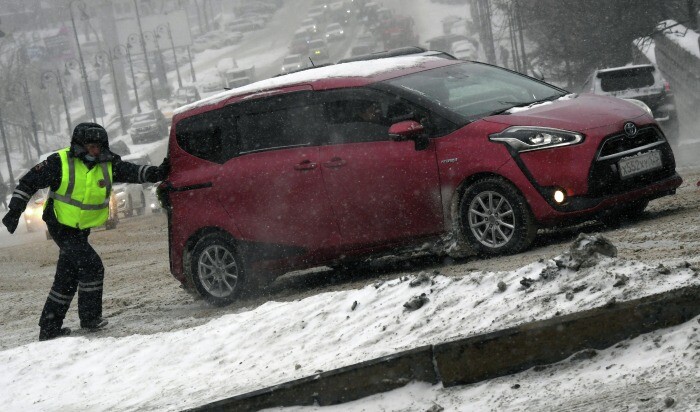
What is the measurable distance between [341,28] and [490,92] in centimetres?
9557

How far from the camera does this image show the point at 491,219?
9086 mm

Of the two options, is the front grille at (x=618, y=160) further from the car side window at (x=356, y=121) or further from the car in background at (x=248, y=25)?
the car in background at (x=248, y=25)

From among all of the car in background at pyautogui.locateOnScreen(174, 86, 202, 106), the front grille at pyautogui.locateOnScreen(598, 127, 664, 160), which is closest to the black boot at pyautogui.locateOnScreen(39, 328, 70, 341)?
the front grille at pyautogui.locateOnScreen(598, 127, 664, 160)

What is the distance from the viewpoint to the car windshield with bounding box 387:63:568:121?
9398mm

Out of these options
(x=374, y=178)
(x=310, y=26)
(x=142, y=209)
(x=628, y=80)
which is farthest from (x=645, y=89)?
(x=310, y=26)

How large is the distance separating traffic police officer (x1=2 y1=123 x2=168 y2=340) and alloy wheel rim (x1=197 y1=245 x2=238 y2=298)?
918 millimetres

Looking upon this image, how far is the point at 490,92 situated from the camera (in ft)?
32.2

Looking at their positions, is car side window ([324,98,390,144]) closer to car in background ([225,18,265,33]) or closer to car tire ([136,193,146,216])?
car tire ([136,193,146,216])

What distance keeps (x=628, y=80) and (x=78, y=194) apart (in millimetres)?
16428

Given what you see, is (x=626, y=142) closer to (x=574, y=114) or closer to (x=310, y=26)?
(x=574, y=114)

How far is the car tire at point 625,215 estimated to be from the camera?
9.54 metres

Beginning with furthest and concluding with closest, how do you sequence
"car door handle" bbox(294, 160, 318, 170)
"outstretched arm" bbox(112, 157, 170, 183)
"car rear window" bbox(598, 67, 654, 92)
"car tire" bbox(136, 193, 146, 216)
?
"car tire" bbox(136, 193, 146, 216)
"car rear window" bbox(598, 67, 654, 92)
"outstretched arm" bbox(112, 157, 170, 183)
"car door handle" bbox(294, 160, 318, 170)

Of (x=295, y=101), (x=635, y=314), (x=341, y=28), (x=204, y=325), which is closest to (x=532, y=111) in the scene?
(x=295, y=101)

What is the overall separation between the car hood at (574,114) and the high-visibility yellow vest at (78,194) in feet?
11.0
